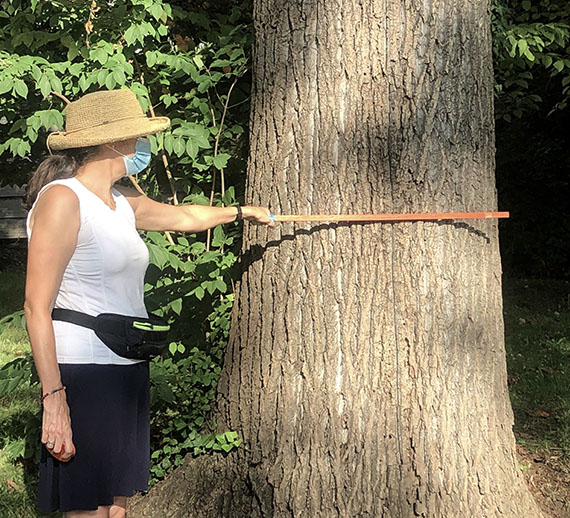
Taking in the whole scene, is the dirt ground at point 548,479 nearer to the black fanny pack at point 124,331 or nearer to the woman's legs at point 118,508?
the woman's legs at point 118,508

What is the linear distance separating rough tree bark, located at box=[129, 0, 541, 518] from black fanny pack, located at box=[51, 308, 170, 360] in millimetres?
705

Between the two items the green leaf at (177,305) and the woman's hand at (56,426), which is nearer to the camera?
the woman's hand at (56,426)

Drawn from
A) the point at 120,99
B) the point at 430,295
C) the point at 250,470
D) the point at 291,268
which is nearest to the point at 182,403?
the point at 250,470

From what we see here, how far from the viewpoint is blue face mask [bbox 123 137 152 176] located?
8.87 ft

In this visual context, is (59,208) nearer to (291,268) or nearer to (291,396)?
(291,268)

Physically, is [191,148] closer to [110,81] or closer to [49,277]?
[110,81]

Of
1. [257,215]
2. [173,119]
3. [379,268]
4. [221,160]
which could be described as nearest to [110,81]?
[173,119]

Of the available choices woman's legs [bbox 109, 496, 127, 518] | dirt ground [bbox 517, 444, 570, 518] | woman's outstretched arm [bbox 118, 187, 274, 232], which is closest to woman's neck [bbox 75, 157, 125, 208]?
woman's outstretched arm [bbox 118, 187, 274, 232]

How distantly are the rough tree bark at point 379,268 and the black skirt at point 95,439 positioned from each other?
2.41 ft

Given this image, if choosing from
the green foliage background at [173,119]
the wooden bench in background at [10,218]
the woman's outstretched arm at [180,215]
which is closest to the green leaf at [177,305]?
the green foliage background at [173,119]

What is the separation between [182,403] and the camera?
3721mm

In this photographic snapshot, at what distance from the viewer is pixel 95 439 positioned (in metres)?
2.62

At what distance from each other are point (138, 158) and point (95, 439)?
1010 mm

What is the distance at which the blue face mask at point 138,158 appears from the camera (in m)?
2.70
